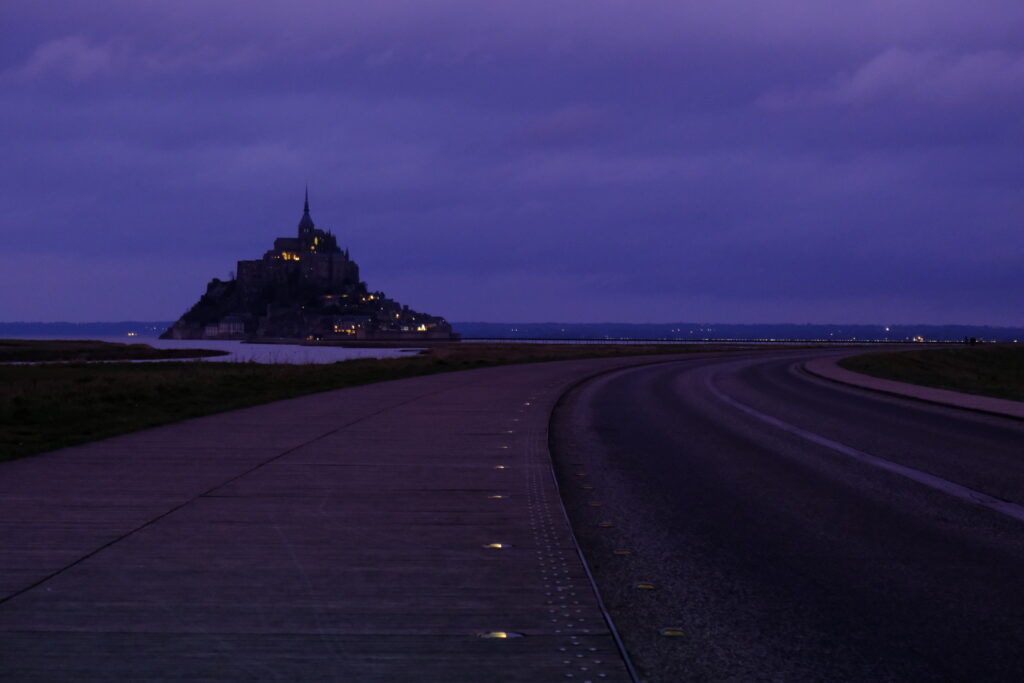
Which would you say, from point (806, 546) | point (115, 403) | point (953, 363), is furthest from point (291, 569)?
point (953, 363)

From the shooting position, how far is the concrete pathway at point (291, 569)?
438cm

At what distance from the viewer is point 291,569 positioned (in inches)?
235

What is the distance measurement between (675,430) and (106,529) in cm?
1099

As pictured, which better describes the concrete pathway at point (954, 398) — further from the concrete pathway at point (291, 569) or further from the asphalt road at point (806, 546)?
the concrete pathway at point (291, 569)

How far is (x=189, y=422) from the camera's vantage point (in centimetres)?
1553

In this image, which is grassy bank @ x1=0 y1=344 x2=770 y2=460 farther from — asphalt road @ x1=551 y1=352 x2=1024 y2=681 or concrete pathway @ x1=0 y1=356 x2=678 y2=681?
asphalt road @ x1=551 y1=352 x2=1024 y2=681

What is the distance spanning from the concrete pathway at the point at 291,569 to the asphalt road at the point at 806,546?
21.0 inches

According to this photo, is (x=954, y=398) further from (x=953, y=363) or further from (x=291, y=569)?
(x=953, y=363)

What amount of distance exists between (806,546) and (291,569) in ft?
13.6

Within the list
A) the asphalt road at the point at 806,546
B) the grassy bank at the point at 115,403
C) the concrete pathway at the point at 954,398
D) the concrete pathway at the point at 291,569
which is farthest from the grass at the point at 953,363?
the concrete pathway at the point at 291,569

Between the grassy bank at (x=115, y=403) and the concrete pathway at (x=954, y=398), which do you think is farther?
the concrete pathway at (x=954, y=398)

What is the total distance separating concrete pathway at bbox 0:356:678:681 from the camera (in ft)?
14.4

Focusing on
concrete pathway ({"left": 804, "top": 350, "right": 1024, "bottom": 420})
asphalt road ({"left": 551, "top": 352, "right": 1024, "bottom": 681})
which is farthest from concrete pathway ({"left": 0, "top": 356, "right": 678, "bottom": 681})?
concrete pathway ({"left": 804, "top": 350, "right": 1024, "bottom": 420})

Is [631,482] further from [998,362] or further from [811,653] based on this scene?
[998,362]
